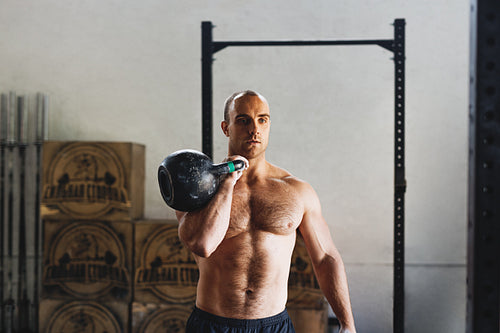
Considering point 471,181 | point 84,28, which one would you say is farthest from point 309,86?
point 471,181

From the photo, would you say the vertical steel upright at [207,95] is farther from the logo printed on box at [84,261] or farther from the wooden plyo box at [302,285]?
the logo printed on box at [84,261]

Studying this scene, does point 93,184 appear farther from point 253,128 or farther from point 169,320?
point 253,128

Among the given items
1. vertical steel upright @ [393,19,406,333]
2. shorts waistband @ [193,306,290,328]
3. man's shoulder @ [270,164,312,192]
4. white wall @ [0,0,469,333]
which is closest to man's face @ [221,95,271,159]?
man's shoulder @ [270,164,312,192]

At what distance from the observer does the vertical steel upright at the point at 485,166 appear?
1.49 feet

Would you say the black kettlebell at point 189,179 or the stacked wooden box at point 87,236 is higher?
the black kettlebell at point 189,179

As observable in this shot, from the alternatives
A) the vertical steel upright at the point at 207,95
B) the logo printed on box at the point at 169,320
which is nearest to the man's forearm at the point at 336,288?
the vertical steel upright at the point at 207,95

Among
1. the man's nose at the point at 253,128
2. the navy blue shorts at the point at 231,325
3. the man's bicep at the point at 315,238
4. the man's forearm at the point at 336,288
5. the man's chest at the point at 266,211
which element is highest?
the man's nose at the point at 253,128

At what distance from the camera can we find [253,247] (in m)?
1.32

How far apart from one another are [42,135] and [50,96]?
312mm

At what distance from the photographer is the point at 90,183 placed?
2574 millimetres

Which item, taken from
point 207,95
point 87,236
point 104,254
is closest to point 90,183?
point 87,236

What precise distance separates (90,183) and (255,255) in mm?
1619

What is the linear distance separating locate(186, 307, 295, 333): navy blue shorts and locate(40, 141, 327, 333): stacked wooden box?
3.91ft

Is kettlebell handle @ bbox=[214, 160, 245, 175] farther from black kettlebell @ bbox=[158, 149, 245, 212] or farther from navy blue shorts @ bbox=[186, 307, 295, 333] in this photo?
navy blue shorts @ bbox=[186, 307, 295, 333]
